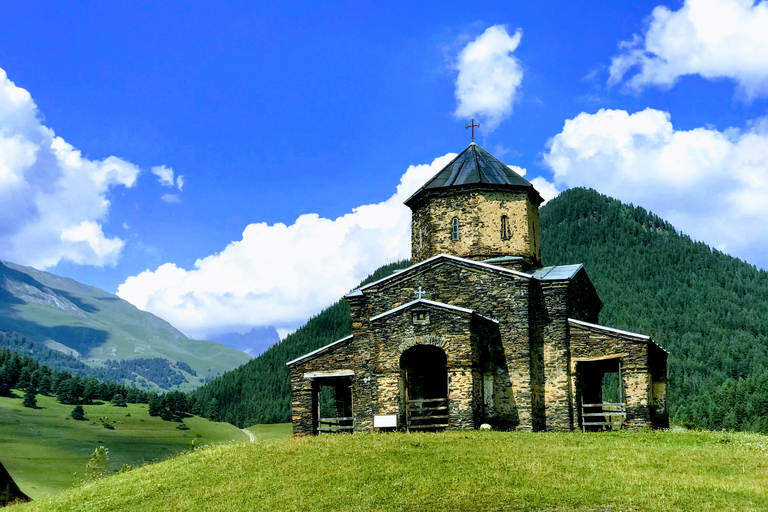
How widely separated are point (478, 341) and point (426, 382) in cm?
394

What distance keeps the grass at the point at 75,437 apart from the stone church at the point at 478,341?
7978 cm

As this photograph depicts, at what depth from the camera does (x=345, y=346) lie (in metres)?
31.3

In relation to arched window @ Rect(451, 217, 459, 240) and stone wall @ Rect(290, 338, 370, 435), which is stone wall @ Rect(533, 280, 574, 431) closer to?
arched window @ Rect(451, 217, 459, 240)

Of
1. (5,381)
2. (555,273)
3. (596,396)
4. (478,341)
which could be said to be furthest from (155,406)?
(478,341)

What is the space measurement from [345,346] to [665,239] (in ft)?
495

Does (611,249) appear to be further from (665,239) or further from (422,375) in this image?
(422,375)

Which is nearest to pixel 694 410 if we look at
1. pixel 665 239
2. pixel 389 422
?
pixel 389 422

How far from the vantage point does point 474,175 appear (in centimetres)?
3291

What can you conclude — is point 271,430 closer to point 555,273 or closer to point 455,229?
point 455,229

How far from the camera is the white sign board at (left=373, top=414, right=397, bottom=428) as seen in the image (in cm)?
2561

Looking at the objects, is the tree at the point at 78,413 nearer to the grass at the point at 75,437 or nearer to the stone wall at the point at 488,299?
the grass at the point at 75,437

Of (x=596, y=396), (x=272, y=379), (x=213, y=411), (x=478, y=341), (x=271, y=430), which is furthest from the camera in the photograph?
(x=213, y=411)

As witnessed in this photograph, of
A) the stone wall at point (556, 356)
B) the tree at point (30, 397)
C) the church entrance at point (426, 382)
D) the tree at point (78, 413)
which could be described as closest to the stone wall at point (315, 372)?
the church entrance at point (426, 382)

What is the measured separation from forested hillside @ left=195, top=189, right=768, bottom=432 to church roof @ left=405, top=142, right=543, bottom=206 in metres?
68.4
